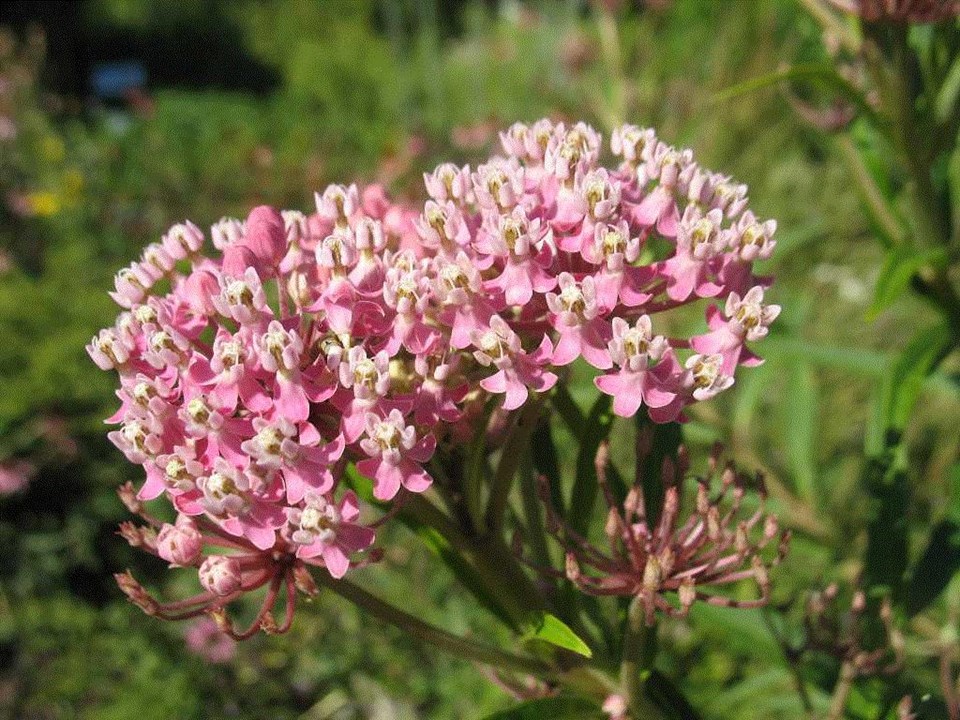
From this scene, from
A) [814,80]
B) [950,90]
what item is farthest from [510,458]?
[950,90]

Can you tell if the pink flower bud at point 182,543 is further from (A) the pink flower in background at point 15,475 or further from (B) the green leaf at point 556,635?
(A) the pink flower in background at point 15,475

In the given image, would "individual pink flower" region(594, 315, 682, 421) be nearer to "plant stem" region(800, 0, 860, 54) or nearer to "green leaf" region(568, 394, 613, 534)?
"green leaf" region(568, 394, 613, 534)

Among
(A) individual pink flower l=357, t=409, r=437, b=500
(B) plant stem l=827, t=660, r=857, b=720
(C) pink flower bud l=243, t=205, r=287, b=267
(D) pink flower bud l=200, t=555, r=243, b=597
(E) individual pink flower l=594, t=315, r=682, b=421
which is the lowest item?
(B) plant stem l=827, t=660, r=857, b=720

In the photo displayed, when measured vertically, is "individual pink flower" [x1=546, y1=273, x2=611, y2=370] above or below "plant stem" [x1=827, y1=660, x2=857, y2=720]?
above

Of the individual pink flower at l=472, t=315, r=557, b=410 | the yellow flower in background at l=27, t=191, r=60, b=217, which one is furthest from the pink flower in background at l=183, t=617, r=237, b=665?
the yellow flower in background at l=27, t=191, r=60, b=217

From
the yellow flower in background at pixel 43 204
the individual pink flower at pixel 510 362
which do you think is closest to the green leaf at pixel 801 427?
the individual pink flower at pixel 510 362

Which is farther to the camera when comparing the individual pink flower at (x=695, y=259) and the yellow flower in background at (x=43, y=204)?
the yellow flower in background at (x=43, y=204)
